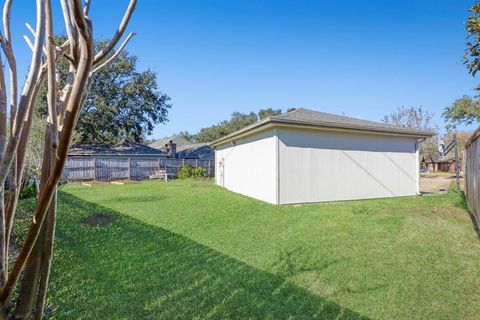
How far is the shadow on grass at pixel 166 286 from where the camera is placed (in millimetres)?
2889

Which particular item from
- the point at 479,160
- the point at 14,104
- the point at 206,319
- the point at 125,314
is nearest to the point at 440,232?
the point at 479,160

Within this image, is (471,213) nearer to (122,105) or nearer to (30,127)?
(30,127)

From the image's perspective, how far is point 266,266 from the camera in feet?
13.4

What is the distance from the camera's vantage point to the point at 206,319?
2.77 metres

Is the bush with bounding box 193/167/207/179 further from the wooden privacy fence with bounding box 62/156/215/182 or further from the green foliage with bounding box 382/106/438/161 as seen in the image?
the green foliage with bounding box 382/106/438/161

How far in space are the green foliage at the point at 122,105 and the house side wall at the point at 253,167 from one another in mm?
14883

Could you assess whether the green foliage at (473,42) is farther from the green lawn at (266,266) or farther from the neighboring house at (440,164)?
the neighboring house at (440,164)

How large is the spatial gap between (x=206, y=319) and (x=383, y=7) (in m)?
11.9

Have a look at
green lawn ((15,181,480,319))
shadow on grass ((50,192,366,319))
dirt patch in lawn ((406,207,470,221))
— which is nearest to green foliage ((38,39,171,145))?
green lawn ((15,181,480,319))

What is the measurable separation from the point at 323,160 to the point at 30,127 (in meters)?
9.30

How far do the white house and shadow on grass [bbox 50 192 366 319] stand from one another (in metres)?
4.66

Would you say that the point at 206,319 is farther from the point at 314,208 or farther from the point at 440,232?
the point at 314,208

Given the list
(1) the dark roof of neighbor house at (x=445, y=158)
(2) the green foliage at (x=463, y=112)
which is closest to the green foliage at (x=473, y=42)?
(2) the green foliage at (x=463, y=112)

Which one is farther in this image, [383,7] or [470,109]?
[470,109]
